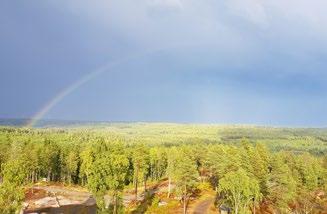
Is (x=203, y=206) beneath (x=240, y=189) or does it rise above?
beneath

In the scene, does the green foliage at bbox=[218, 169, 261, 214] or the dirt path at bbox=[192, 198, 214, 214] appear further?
the dirt path at bbox=[192, 198, 214, 214]

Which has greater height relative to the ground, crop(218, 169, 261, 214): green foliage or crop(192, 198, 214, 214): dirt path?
crop(218, 169, 261, 214): green foliage

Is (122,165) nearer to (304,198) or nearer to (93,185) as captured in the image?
(93,185)

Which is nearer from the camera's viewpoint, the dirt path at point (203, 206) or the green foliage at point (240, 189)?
the green foliage at point (240, 189)

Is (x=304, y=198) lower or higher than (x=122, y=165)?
lower

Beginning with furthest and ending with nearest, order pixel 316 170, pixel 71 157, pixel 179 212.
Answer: pixel 71 157, pixel 316 170, pixel 179 212

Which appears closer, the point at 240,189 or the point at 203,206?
the point at 240,189

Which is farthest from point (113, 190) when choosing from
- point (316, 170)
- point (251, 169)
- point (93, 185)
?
point (316, 170)

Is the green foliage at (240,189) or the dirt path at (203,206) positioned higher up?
the green foliage at (240,189)
